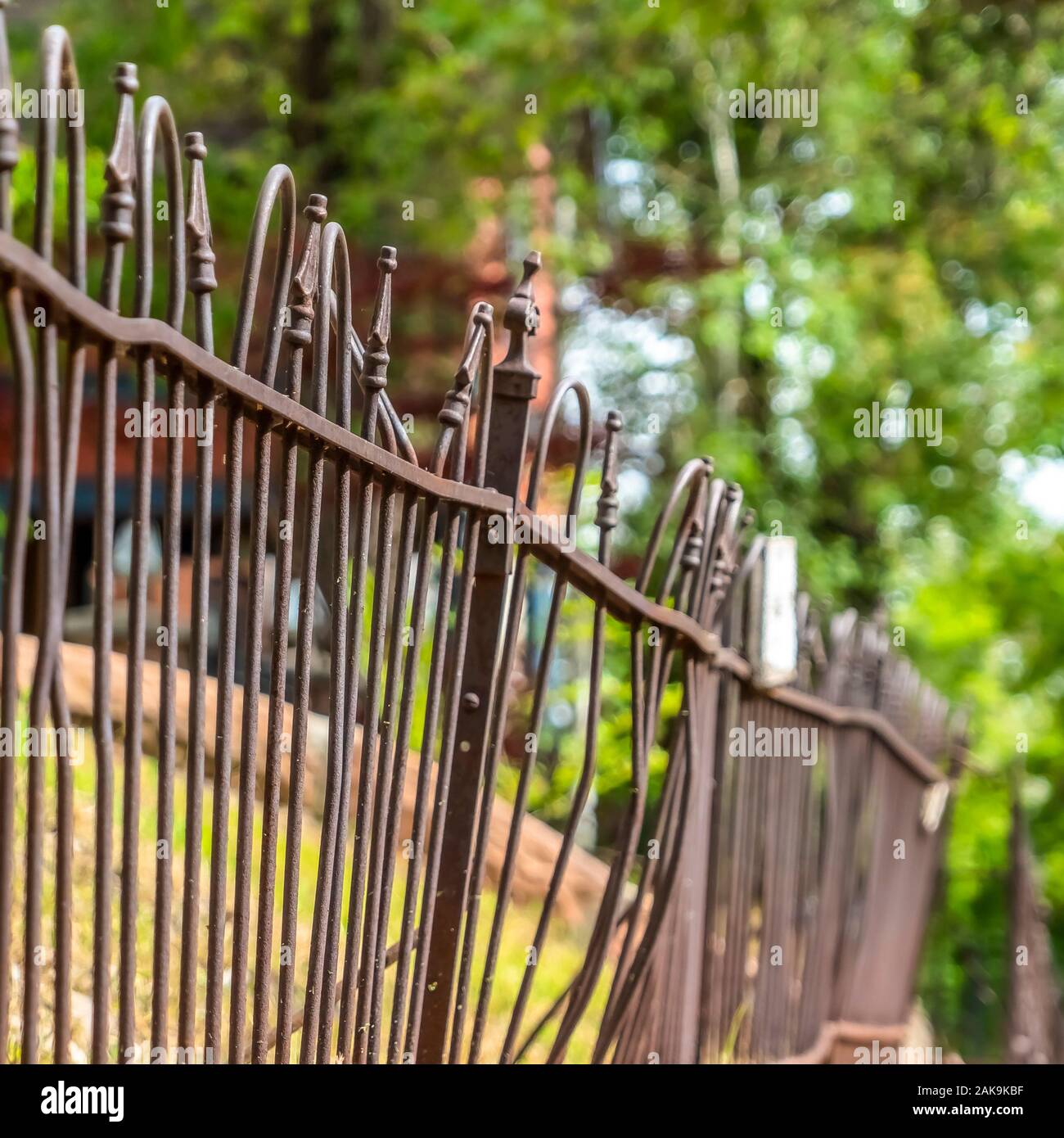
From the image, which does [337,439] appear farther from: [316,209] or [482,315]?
[482,315]

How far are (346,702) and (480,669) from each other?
0.48 meters

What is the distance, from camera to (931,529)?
16.8m

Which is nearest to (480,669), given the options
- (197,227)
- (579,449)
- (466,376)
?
(579,449)

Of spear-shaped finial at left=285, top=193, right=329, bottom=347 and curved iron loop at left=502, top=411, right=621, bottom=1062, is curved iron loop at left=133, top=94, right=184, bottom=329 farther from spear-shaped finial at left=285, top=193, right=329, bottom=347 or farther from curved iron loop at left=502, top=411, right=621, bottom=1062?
curved iron loop at left=502, top=411, right=621, bottom=1062

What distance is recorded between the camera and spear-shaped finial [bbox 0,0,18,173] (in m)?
1.25

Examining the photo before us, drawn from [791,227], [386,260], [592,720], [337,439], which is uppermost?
[791,227]

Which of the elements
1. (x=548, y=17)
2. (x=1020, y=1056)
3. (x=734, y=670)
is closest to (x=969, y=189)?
(x=548, y=17)

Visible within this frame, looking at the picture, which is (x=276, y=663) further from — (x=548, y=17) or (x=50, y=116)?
(x=548, y=17)

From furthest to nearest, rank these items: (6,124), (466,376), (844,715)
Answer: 1. (844,715)
2. (466,376)
3. (6,124)

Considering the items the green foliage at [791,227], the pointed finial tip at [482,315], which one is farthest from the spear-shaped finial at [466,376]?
the green foliage at [791,227]

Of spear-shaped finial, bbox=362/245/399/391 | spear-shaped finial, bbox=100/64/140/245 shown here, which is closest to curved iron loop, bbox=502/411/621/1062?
spear-shaped finial, bbox=362/245/399/391

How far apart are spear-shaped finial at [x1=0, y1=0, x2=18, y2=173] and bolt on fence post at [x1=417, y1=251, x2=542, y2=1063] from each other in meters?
1.16

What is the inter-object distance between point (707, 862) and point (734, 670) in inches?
20.8

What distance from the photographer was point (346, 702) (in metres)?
2.04
